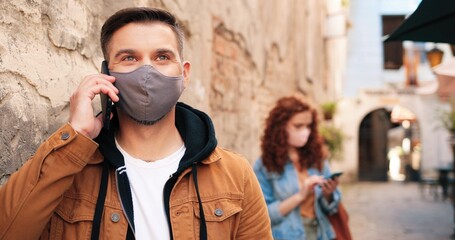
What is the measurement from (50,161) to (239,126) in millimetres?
3859

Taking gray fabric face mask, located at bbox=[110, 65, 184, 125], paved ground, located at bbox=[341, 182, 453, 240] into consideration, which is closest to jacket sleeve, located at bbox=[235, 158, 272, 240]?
gray fabric face mask, located at bbox=[110, 65, 184, 125]

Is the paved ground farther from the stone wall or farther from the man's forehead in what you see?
the man's forehead

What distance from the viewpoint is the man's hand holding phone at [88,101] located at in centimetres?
137

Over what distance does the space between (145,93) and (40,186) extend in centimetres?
38

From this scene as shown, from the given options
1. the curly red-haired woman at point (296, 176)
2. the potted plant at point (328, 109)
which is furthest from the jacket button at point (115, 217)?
the potted plant at point (328, 109)

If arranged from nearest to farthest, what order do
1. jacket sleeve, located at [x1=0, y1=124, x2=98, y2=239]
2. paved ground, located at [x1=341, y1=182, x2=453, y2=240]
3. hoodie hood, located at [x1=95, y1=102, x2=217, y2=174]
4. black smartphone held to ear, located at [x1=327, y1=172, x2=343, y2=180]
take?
jacket sleeve, located at [x1=0, y1=124, x2=98, y2=239]
hoodie hood, located at [x1=95, y1=102, x2=217, y2=174]
black smartphone held to ear, located at [x1=327, y1=172, x2=343, y2=180]
paved ground, located at [x1=341, y1=182, x2=453, y2=240]

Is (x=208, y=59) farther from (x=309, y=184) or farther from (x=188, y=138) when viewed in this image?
(x=188, y=138)

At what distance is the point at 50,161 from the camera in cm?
129

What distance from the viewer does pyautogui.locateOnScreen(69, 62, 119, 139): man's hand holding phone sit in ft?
4.50

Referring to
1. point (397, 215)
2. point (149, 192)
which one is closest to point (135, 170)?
point (149, 192)

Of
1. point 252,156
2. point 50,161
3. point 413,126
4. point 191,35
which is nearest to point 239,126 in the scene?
point 252,156

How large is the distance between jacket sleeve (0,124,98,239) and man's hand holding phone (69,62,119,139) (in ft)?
0.16

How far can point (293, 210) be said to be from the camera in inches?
123

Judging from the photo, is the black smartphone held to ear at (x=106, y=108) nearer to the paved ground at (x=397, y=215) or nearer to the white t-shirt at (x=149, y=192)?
the white t-shirt at (x=149, y=192)
